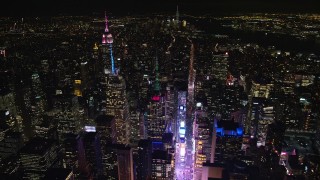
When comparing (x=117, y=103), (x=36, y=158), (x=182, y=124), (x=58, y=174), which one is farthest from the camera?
(x=182, y=124)

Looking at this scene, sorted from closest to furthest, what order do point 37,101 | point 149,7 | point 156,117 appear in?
1. point 149,7
2. point 156,117
3. point 37,101

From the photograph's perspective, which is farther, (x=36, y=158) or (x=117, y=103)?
(x=117, y=103)

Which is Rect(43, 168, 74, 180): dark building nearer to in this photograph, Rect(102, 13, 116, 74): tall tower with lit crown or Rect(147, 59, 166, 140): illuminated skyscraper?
Rect(102, 13, 116, 74): tall tower with lit crown

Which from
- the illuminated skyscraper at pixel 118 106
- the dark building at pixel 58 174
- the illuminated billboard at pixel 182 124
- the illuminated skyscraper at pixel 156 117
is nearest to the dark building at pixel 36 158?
the dark building at pixel 58 174

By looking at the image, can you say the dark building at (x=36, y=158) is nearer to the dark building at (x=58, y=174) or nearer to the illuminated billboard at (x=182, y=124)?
the dark building at (x=58, y=174)

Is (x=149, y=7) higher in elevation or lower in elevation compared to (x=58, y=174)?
higher

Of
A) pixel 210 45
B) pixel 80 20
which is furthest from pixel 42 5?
pixel 210 45

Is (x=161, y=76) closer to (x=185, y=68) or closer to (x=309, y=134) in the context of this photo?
(x=185, y=68)

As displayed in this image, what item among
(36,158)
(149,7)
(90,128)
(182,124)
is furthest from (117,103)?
(149,7)

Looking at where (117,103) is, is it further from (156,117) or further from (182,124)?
(182,124)

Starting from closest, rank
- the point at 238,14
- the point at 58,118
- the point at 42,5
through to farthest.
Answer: the point at 42,5 < the point at 238,14 < the point at 58,118

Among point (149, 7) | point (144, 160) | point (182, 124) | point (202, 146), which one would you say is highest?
point (149, 7)
